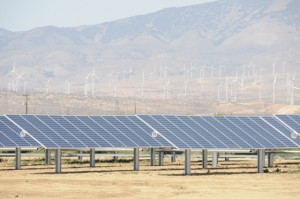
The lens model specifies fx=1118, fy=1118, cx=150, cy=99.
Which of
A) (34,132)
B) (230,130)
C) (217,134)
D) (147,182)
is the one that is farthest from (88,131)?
(147,182)

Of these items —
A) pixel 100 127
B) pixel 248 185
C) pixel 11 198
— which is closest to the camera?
pixel 11 198

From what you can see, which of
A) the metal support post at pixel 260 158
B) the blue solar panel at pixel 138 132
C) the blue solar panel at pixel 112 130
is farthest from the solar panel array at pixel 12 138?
the metal support post at pixel 260 158

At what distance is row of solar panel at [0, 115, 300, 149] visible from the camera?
53844 mm

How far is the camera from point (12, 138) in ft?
190

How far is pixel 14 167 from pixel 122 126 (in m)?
7.76

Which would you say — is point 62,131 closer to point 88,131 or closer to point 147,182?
point 88,131

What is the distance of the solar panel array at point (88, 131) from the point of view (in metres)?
54.3

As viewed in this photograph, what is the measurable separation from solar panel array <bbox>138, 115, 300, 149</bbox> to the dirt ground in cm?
147

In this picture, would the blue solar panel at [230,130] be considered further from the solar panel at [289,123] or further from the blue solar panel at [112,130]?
the blue solar panel at [112,130]

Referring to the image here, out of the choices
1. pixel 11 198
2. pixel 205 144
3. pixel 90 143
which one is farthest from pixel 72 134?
pixel 11 198

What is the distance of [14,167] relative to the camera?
6212 cm

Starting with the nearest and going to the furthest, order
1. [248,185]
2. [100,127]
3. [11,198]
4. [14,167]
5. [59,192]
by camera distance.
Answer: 1. [11,198]
2. [59,192]
3. [248,185]
4. [100,127]
5. [14,167]

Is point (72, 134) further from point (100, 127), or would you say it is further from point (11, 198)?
point (11, 198)

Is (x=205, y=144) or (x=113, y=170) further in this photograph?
(x=113, y=170)
